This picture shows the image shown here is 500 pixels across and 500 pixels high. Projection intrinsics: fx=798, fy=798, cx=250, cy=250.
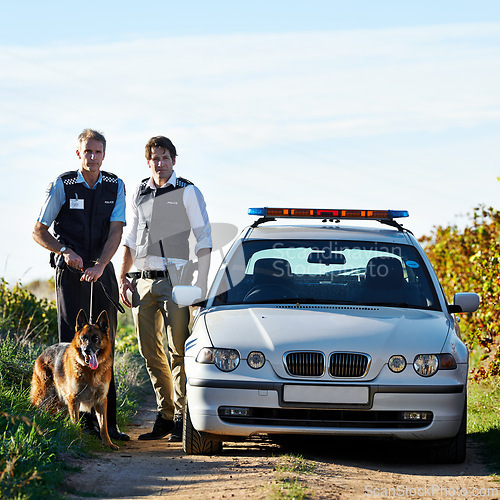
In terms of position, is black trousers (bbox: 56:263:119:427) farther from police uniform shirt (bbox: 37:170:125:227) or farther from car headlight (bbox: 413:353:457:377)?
car headlight (bbox: 413:353:457:377)

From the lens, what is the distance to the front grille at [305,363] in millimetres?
5582

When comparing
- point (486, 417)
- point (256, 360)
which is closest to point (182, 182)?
point (256, 360)

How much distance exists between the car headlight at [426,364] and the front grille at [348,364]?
1.16 feet

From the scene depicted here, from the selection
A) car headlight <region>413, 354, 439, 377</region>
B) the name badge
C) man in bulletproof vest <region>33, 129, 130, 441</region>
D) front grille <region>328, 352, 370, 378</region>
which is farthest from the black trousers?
car headlight <region>413, 354, 439, 377</region>

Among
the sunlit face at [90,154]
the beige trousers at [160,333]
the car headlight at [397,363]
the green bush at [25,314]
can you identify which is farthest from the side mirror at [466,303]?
the green bush at [25,314]

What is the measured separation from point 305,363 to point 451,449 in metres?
1.32

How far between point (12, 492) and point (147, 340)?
120 inches

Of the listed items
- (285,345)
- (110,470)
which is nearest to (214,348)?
(285,345)

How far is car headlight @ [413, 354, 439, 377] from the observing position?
5.59 m

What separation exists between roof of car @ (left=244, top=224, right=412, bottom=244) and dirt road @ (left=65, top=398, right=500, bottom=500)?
1.76 metres

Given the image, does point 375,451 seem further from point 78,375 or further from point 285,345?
point 78,375

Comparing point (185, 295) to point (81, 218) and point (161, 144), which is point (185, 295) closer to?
point (81, 218)

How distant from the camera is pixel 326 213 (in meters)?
6.89

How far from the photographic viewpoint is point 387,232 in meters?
7.28
